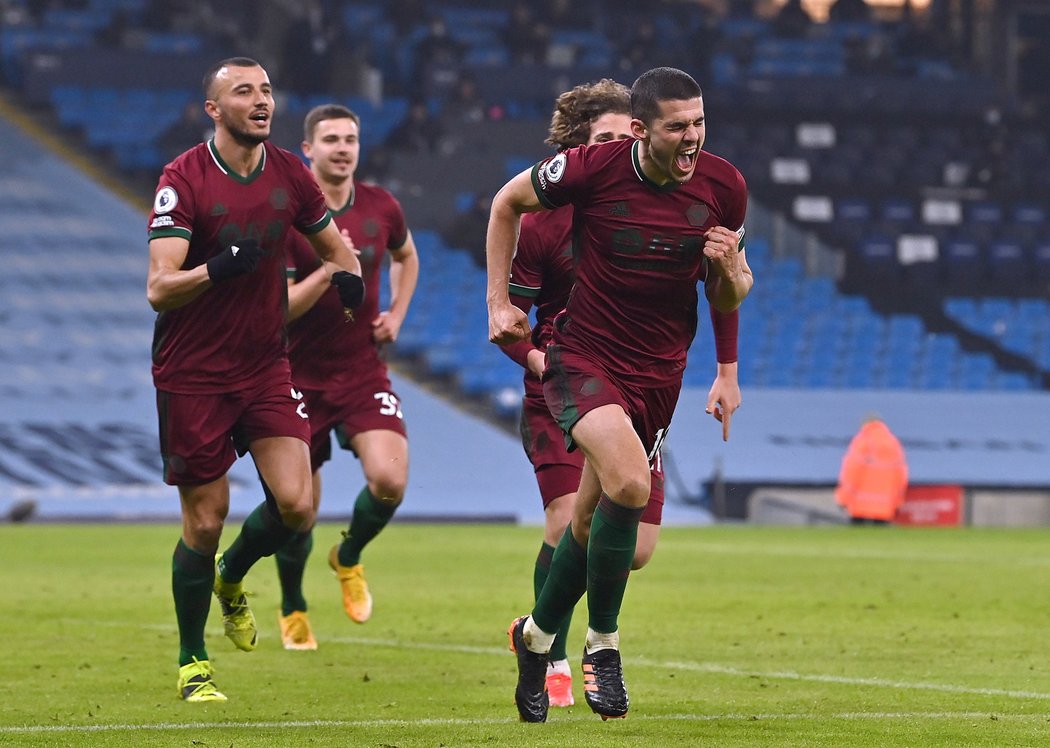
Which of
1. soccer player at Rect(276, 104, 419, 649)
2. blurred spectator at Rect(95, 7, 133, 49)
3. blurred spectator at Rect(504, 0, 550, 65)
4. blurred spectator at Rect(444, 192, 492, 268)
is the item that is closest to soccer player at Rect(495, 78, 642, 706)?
soccer player at Rect(276, 104, 419, 649)

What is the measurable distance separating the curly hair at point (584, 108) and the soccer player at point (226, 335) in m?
1.04

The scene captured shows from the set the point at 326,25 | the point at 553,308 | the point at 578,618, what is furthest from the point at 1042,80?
the point at 553,308

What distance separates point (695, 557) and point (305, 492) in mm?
9916

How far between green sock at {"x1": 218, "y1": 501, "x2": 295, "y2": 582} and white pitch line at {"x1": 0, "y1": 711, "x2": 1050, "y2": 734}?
1298 millimetres

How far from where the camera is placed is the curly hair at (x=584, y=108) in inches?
289

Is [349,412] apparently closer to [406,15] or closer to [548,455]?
[548,455]

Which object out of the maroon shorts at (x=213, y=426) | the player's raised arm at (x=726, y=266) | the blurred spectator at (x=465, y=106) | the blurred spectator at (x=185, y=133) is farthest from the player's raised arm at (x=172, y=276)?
the blurred spectator at (x=465, y=106)

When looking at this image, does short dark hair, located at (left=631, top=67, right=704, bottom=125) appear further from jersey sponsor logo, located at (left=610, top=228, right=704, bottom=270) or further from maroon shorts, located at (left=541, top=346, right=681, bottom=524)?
maroon shorts, located at (left=541, top=346, right=681, bottom=524)

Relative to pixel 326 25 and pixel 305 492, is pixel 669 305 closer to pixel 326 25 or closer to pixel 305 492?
pixel 305 492

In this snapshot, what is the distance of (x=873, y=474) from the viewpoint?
23.2 meters

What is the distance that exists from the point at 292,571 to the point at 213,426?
2.19 meters

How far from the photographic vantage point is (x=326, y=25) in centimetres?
3006

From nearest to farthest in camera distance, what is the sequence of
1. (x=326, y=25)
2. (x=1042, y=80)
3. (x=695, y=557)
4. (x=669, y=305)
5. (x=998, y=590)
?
(x=669, y=305)
(x=998, y=590)
(x=695, y=557)
(x=326, y=25)
(x=1042, y=80)

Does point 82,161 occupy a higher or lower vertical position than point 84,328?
higher
